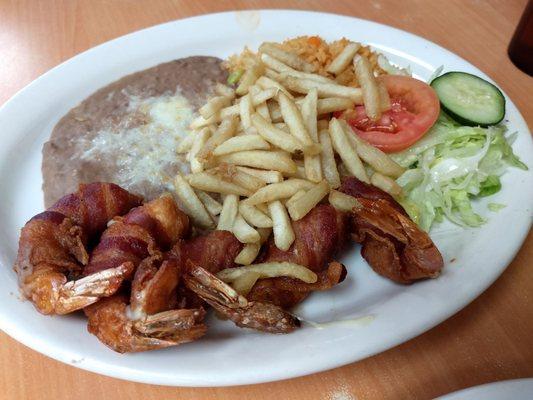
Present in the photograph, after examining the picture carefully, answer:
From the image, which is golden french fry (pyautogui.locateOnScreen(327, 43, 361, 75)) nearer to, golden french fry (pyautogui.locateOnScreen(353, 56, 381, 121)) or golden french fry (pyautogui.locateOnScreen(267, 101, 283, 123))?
golden french fry (pyautogui.locateOnScreen(353, 56, 381, 121))

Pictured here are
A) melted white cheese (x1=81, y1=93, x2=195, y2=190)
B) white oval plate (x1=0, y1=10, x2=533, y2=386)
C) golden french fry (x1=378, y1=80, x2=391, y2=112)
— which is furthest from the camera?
golden french fry (x1=378, y1=80, x2=391, y2=112)

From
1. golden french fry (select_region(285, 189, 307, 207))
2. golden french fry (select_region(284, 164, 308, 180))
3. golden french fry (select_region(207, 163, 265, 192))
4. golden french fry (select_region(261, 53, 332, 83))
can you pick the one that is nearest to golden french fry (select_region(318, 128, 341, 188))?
golden french fry (select_region(284, 164, 308, 180))

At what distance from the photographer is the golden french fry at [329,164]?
2236mm

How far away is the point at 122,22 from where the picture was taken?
11.6 ft

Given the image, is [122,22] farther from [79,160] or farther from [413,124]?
[413,124]

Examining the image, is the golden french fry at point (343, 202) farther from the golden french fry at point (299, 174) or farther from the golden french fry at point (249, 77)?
the golden french fry at point (249, 77)

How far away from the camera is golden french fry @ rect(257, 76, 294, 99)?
2451 mm

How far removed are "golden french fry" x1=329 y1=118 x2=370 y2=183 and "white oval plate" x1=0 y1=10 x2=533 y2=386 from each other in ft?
1.19

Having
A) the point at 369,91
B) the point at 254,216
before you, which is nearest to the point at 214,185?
the point at 254,216

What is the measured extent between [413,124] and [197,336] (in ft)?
4.93

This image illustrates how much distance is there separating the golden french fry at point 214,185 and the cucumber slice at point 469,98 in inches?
47.1

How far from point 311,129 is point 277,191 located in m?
0.41

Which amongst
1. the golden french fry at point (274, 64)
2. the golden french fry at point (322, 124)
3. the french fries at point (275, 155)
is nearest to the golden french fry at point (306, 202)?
the french fries at point (275, 155)

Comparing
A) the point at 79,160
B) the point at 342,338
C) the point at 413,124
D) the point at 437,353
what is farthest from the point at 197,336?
the point at 413,124
